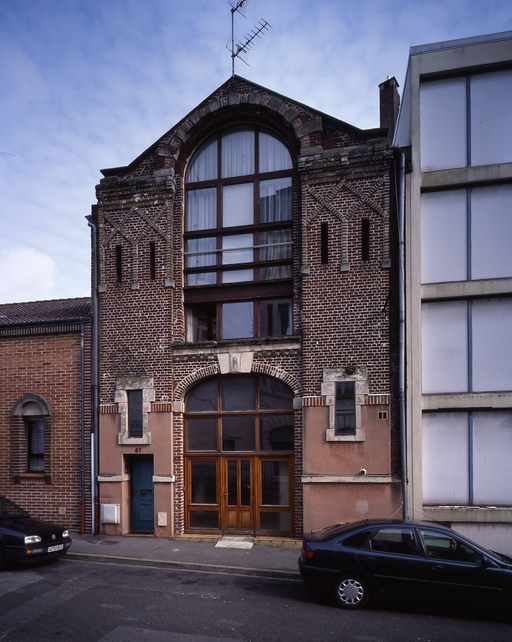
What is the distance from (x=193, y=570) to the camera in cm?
1119

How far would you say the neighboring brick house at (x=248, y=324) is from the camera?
42.3ft

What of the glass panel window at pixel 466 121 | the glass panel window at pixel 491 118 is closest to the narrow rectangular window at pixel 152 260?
the glass panel window at pixel 466 121

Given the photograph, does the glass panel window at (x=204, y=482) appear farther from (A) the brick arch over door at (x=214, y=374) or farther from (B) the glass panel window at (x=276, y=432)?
(A) the brick arch over door at (x=214, y=374)

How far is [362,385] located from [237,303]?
3921 millimetres

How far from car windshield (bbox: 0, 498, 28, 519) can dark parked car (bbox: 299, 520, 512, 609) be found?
675 cm

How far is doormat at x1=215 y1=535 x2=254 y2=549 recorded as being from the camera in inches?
498

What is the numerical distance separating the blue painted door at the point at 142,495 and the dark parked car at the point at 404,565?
6418 millimetres

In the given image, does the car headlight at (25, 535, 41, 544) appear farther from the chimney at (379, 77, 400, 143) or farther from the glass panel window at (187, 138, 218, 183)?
the chimney at (379, 77, 400, 143)

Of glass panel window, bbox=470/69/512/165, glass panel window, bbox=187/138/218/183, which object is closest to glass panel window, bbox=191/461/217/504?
glass panel window, bbox=187/138/218/183

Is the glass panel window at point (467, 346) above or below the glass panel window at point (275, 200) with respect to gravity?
below

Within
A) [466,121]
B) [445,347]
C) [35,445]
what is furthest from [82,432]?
[466,121]

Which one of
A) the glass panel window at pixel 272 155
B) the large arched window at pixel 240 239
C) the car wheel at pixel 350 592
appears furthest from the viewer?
the glass panel window at pixel 272 155

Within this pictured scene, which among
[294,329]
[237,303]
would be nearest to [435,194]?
[294,329]

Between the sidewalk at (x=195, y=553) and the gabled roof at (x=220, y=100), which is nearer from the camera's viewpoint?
the sidewalk at (x=195, y=553)
